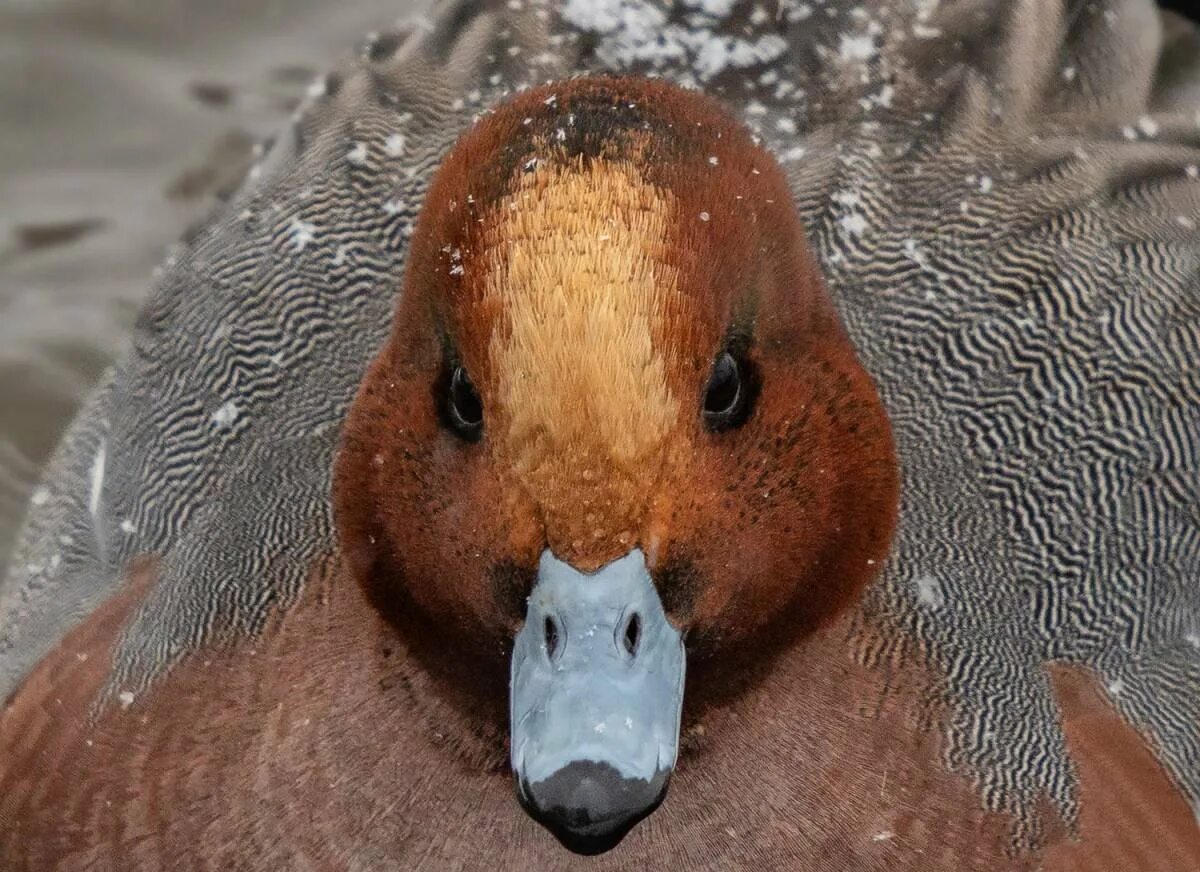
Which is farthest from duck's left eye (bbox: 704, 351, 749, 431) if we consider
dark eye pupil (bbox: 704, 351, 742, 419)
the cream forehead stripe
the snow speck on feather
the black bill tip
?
the snow speck on feather

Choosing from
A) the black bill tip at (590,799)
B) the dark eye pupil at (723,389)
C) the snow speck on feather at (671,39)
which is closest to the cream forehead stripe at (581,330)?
the dark eye pupil at (723,389)

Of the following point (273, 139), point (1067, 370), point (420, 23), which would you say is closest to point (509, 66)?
point (420, 23)

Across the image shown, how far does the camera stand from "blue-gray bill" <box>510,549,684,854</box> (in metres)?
Answer: 2.36

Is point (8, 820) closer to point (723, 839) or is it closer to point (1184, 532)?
point (723, 839)

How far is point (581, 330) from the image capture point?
93.3 inches

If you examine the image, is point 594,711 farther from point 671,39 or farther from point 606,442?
point 671,39

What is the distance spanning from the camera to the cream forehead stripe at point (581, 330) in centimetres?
237

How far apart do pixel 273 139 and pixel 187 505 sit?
51.7 inches

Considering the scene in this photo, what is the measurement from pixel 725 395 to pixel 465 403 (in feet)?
1.11

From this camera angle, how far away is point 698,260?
2479 mm

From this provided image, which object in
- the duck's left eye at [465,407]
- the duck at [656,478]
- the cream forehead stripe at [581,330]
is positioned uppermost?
the cream forehead stripe at [581,330]

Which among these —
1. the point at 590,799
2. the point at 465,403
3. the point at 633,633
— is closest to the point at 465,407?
the point at 465,403

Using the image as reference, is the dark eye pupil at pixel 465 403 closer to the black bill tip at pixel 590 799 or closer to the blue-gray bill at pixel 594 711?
the blue-gray bill at pixel 594 711

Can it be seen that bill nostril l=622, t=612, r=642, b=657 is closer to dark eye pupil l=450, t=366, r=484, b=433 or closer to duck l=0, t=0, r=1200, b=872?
duck l=0, t=0, r=1200, b=872
